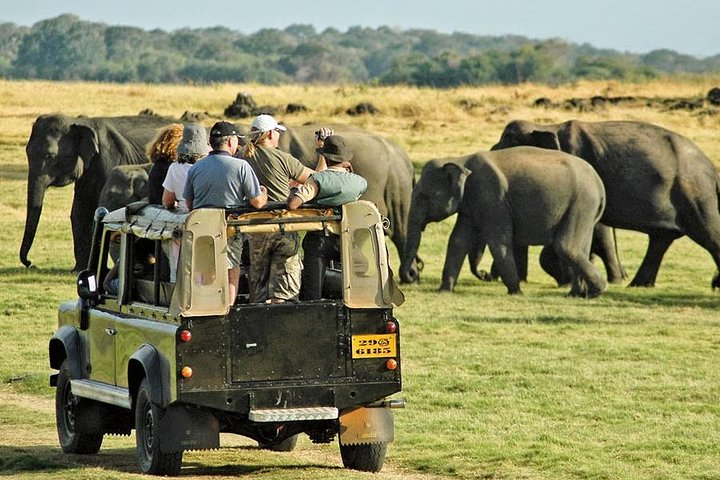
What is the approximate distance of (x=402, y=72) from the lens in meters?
153

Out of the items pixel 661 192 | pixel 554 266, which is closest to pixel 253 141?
pixel 554 266

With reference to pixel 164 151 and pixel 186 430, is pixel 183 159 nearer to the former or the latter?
pixel 164 151

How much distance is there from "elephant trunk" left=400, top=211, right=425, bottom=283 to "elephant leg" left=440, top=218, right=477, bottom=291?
0.52 m

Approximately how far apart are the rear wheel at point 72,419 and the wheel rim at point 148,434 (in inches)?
49.1

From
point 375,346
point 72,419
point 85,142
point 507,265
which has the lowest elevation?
point 507,265

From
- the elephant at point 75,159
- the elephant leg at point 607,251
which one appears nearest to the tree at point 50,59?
the elephant leg at point 607,251

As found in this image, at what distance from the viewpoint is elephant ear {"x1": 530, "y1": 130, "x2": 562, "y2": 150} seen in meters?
29.1

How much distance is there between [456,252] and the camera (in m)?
25.3

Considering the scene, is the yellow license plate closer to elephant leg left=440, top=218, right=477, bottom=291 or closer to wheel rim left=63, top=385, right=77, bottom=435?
wheel rim left=63, top=385, right=77, bottom=435

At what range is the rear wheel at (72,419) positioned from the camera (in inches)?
496

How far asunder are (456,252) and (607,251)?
4.20 metres

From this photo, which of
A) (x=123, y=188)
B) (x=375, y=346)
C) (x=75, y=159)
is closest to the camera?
(x=375, y=346)

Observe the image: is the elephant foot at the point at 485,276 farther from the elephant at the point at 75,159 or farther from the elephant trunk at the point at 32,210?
the elephant trunk at the point at 32,210

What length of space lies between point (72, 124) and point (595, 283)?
24.8 feet
